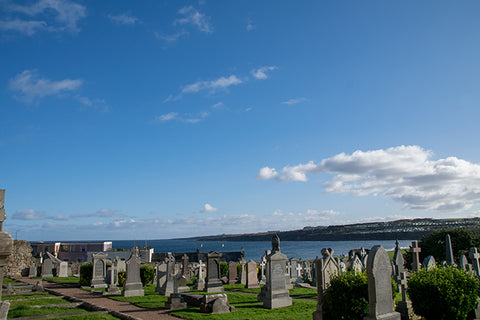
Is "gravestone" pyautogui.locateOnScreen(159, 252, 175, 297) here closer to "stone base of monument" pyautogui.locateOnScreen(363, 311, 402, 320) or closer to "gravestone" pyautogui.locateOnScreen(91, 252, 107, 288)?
"gravestone" pyautogui.locateOnScreen(91, 252, 107, 288)

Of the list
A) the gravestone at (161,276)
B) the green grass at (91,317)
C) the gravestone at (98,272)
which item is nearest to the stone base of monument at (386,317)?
the green grass at (91,317)

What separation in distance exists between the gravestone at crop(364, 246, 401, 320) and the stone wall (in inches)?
1308

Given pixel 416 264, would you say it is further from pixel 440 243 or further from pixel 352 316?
pixel 440 243

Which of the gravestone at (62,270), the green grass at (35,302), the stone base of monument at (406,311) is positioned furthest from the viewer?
the gravestone at (62,270)

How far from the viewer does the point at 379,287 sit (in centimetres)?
776

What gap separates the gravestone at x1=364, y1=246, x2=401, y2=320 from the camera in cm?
762

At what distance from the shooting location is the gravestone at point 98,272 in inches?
850

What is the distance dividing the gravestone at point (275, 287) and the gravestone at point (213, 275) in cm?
474

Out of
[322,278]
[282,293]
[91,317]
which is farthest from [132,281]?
[322,278]

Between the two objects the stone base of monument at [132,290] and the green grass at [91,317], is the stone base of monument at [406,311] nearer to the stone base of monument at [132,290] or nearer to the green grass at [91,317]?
the green grass at [91,317]

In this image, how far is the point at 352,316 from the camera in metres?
8.54

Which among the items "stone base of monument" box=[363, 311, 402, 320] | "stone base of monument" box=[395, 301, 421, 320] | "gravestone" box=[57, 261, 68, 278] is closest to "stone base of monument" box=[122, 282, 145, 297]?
"stone base of monument" box=[395, 301, 421, 320]

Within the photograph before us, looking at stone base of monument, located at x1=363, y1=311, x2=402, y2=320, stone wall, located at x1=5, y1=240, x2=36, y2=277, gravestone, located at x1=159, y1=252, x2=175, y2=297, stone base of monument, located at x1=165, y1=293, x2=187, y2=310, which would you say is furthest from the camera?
stone wall, located at x1=5, y1=240, x2=36, y2=277

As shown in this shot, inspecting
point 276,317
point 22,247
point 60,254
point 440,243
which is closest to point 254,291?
point 276,317
